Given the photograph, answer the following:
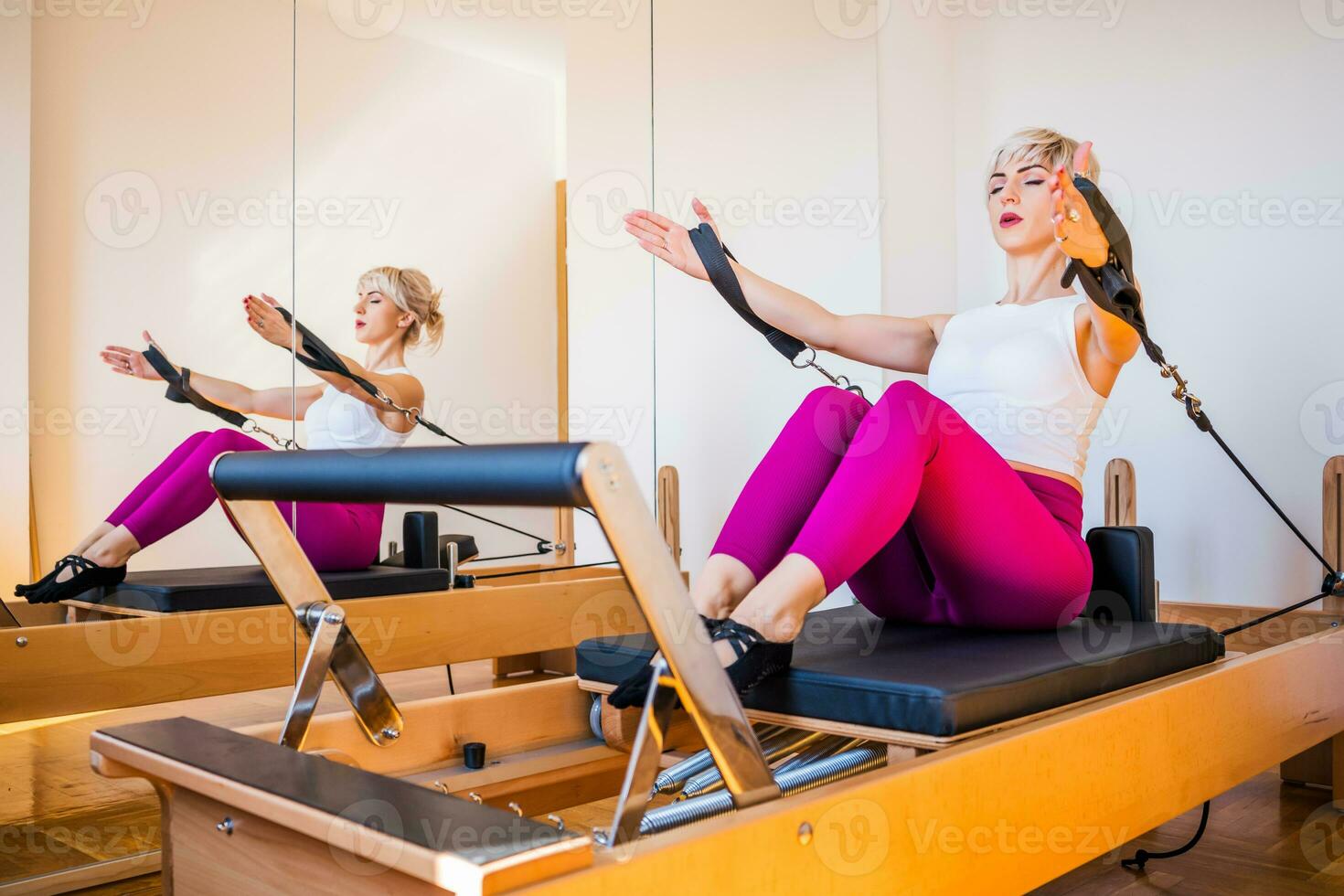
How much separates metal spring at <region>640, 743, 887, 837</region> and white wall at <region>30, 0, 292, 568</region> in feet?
5.19

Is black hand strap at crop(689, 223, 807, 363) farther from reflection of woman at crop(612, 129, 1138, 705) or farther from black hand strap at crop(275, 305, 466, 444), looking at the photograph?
black hand strap at crop(275, 305, 466, 444)

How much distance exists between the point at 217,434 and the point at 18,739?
0.97 meters

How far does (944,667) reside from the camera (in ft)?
4.40

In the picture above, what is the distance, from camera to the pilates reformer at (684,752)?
32.4 inches

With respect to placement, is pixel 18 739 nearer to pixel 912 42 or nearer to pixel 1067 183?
pixel 1067 183

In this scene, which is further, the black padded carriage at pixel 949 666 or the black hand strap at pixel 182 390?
the black hand strap at pixel 182 390

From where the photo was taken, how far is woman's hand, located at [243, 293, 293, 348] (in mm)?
2381

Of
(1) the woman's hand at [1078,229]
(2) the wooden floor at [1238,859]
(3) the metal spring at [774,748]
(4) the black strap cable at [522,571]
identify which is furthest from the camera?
(4) the black strap cable at [522,571]

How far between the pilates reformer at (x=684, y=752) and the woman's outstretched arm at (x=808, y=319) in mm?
583
